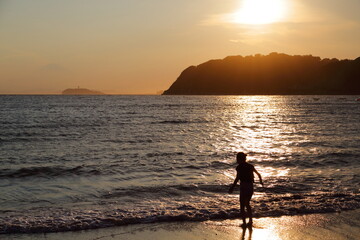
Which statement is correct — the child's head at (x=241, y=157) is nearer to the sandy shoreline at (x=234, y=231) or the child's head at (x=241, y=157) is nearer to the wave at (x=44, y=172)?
the sandy shoreline at (x=234, y=231)

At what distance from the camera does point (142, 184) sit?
13.7 m

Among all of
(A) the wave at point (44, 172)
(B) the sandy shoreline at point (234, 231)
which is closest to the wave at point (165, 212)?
(B) the sandy shoreline at point (234, 231)

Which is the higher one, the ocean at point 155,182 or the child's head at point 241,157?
the child's head at point 241,157

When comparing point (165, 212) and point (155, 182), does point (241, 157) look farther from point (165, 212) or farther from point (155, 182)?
point (155, 182)

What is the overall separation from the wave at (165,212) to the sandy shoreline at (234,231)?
1.17 feet

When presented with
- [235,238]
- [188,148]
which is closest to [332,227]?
[235,238]

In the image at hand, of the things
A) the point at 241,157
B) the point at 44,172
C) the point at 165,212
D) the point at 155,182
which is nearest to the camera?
the point at 241,157

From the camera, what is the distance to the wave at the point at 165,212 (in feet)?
30.3

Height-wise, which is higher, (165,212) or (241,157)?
(241,157)

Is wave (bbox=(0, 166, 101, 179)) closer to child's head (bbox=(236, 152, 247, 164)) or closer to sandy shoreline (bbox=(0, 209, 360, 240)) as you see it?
sandy shoreline (bbox=(0, 209, 360, 240))

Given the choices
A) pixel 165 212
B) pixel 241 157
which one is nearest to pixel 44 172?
pixel 165 212

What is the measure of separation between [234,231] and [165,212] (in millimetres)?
2329

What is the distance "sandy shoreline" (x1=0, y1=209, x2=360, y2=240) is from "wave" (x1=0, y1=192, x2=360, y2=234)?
356 mm

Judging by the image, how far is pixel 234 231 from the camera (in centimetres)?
871
